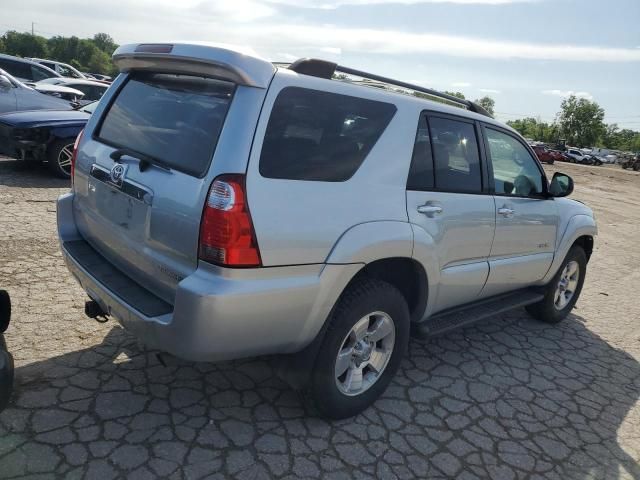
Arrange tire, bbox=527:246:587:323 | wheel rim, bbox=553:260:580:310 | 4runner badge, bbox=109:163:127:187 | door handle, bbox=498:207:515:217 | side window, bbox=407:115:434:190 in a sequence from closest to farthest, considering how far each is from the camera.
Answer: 1. 4runner badge, bbox=109:163:127:187
2. side window, bbox=407:115:434:190
3. door handle, bbox=498:207:515:217
4. tire, bbox=527:246:587:323
5. wheel rim, bbox=553:260:580:310

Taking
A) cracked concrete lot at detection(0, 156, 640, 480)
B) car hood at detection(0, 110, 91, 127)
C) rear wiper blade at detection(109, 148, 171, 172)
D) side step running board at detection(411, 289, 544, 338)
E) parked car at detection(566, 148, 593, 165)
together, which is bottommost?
parked car at detection(566, 148, 593, 165)

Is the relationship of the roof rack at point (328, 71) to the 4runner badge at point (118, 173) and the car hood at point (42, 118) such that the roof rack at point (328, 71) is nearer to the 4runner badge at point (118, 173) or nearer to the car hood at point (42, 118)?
the 4runner badge at point (118, 173)

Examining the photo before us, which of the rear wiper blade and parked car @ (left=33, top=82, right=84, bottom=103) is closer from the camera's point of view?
the rear wiper blade

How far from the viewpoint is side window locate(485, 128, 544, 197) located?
150 inches

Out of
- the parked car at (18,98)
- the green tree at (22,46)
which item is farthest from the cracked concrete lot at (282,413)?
the green tree at (22,46)

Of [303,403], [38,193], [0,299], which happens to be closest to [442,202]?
[303,403]

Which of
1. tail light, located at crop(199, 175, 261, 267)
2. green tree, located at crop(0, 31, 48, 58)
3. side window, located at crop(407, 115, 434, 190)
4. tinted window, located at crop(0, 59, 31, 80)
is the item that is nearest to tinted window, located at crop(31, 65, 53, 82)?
tinted window, located at crop(0, 59, 31, 80)

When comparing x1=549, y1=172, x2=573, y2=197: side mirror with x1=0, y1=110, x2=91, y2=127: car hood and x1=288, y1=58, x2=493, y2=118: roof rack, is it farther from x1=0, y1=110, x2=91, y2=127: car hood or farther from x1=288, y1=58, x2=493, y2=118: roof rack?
x1=0, y1=110, x2=91, y2=127: car hood

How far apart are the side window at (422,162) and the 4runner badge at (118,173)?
1580mm

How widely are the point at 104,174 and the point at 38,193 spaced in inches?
197

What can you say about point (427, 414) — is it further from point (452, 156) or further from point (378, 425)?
point (452, 156)

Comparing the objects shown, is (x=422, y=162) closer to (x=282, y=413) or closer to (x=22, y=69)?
(x=282, y=413)

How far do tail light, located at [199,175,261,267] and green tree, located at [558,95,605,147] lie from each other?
105m

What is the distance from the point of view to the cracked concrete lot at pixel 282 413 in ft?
8.28
